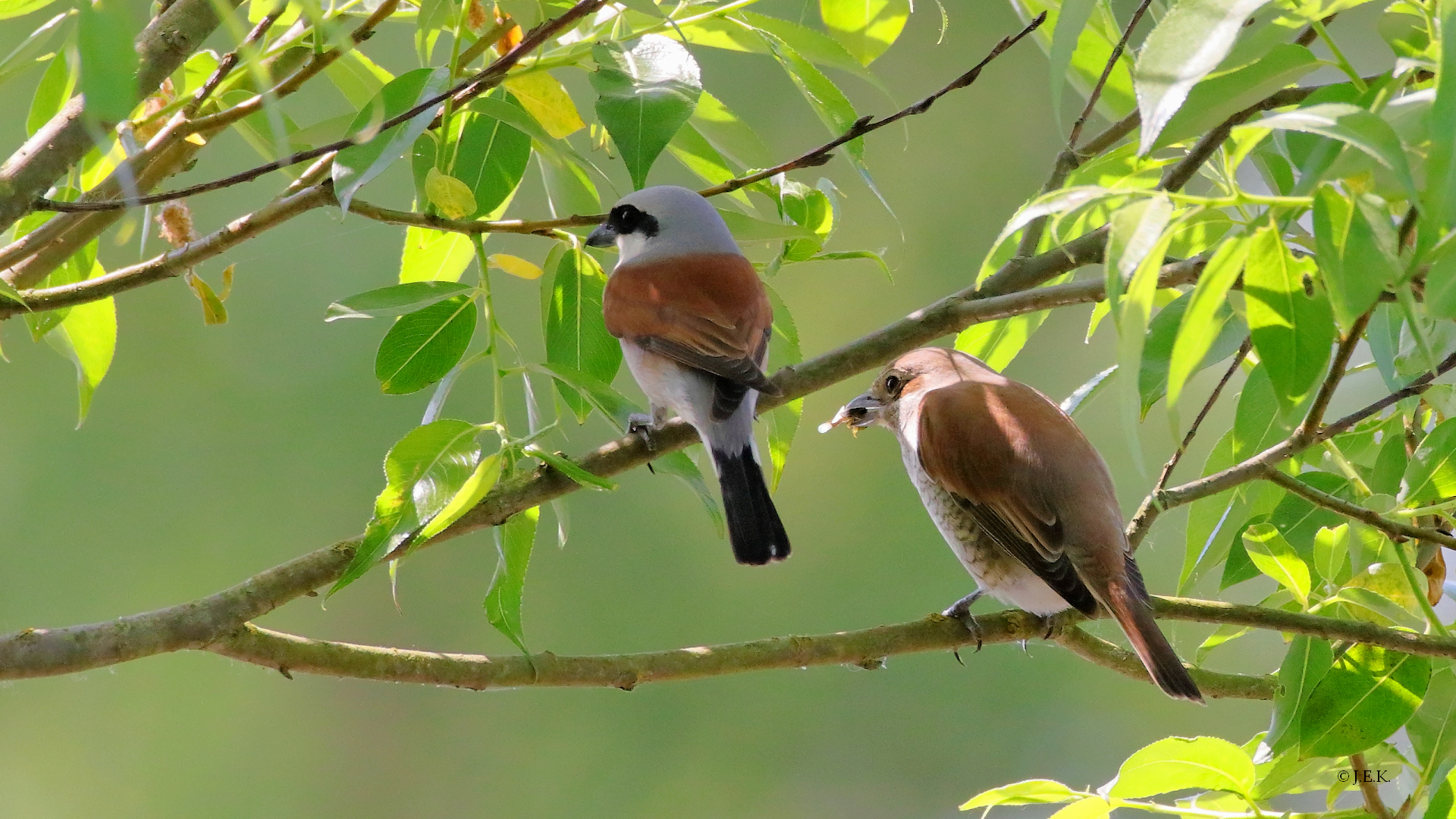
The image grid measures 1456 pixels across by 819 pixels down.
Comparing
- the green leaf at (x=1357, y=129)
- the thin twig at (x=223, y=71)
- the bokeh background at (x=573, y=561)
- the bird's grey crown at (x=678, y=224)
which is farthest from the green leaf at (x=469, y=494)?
the bokeh background at (x=573, y=561)

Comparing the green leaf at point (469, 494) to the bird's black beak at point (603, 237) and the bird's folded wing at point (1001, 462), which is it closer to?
the bird's folded wing at point (1001, 462)

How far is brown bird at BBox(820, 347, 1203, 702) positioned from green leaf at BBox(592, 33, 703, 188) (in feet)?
2.44

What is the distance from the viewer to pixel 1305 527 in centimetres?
127

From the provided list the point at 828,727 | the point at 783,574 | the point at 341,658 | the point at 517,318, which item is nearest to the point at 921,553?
the point at 783,574

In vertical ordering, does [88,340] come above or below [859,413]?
above

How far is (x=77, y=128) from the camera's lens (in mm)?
847

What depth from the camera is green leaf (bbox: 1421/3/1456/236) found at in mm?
551

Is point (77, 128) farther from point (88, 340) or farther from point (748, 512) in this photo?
point (748, 512)

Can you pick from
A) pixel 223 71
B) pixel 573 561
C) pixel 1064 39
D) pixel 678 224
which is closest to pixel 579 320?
pixel 223 71

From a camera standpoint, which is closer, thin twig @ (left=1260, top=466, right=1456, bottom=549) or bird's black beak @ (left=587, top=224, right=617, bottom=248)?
thin twig @ (left=1260, top=466, right=1456, bottom=549)

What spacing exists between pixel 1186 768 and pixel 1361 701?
197 millimetres

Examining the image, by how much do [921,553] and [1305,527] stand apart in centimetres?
331

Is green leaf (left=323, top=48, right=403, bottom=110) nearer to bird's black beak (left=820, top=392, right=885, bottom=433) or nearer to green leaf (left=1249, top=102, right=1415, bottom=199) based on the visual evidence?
green leaf (left=1249, top=102, right=1415, bottom=199)

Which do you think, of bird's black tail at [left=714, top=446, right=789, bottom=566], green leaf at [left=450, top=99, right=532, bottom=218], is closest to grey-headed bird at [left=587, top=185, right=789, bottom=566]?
bird's black tail at [left=714, top=446, right=789, bottom=566]
